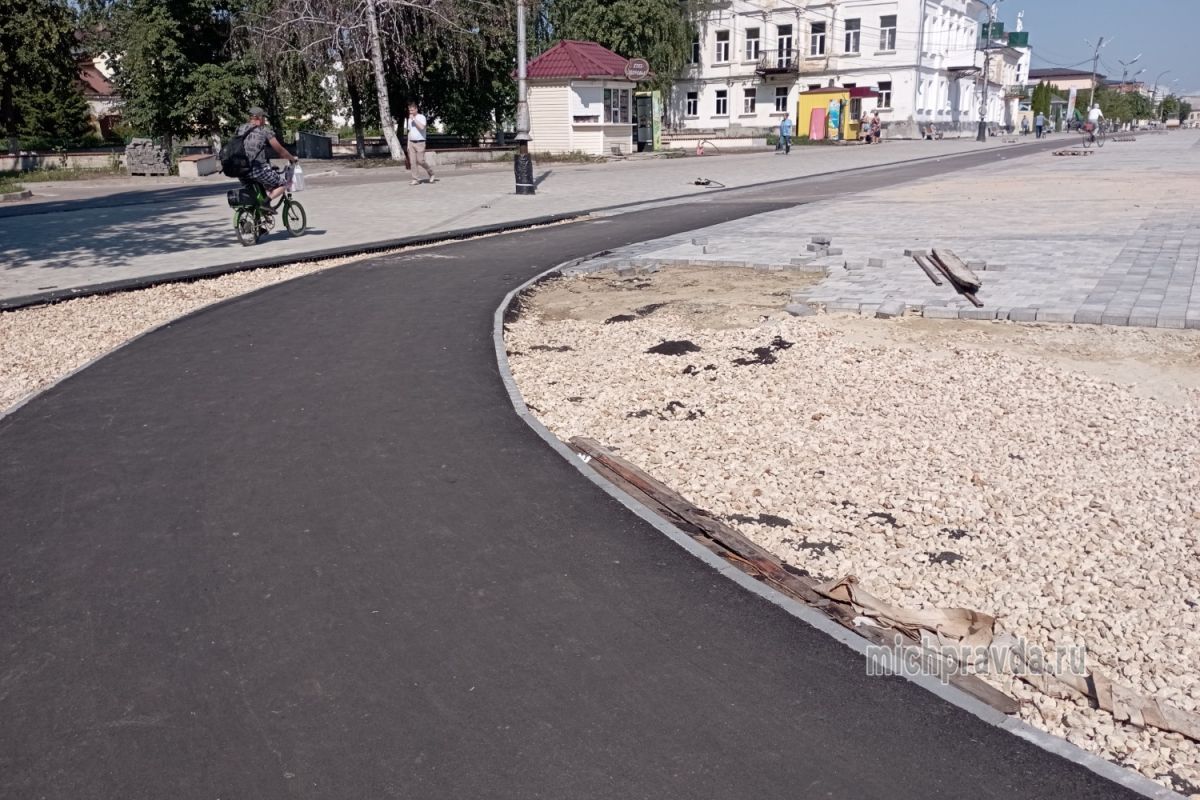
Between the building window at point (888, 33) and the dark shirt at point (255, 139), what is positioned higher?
the building window at point (888, 33)

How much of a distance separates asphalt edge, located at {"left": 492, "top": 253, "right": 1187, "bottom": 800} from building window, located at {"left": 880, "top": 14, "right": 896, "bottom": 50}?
65.0 metres

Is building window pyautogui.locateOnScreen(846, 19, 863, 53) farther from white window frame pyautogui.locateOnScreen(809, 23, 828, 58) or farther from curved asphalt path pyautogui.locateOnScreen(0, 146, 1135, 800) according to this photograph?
curved asphalt path pyautogui.locateOnScreen(0, 146, 1135, 800)

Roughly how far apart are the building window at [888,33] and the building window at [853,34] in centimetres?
143

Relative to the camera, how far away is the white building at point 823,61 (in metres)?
63.6

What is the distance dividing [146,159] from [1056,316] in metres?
32.0

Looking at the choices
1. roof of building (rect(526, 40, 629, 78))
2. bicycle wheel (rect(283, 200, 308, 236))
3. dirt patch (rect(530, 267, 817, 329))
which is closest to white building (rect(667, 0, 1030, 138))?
roof of building (rect(526, 40, 629, 78))

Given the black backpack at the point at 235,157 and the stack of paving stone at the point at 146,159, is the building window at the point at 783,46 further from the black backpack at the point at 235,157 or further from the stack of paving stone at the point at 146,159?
the black backpack at the point at 235,157

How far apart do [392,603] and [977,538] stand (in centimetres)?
284

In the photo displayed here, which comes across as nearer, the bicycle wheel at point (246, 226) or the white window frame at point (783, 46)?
the bicycle wheel at point (246, 226)

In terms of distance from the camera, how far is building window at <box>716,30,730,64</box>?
226ft

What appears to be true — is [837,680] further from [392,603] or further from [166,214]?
[166,214]

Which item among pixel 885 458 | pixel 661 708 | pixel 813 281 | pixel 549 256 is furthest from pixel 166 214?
pixel 661 708

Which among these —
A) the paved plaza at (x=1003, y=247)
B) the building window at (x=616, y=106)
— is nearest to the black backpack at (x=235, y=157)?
the paved plaza at (x=1003, y=247)

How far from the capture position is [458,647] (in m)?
3.80
